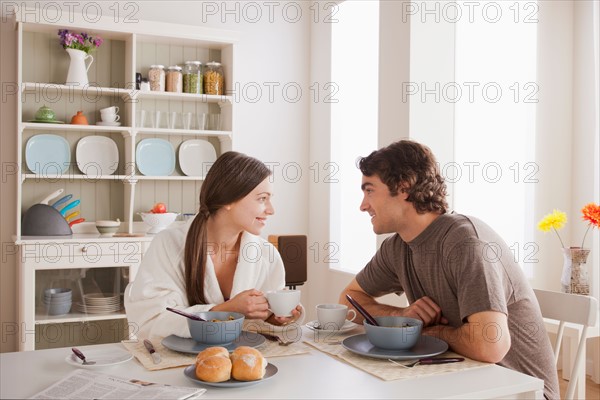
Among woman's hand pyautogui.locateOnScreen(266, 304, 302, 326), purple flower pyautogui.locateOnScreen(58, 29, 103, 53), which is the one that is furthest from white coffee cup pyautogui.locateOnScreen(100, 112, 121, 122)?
woman's hand pyautogui.locateOnScreen(266, 304, 302, 326)

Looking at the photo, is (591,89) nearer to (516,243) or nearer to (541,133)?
(541,133)

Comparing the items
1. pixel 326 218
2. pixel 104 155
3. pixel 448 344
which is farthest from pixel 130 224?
pixel 448 344

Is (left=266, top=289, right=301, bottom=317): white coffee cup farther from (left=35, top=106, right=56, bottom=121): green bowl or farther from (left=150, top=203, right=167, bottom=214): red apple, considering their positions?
(left=35, top=106, right=56, bottom=121): green bowl

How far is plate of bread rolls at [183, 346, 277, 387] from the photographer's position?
1.26 m

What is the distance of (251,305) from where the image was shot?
5.65 ft

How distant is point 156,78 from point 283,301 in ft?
→ 8.56

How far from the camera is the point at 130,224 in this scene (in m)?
3.80

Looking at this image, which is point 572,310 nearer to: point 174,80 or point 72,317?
point 72,317

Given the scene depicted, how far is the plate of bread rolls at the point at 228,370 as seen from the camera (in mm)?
1264

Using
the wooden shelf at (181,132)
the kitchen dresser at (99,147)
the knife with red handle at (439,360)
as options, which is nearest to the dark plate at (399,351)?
the knife with red handle at (439,360)

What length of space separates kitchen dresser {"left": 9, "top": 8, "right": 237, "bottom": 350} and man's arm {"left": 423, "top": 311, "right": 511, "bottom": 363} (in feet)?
8.02

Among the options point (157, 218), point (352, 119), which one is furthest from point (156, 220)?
point (352, 119)

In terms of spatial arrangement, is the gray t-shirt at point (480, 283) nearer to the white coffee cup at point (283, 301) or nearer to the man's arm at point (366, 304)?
the man's arm at point (366, 304)

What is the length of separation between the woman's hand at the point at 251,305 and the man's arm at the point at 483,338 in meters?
0.51
